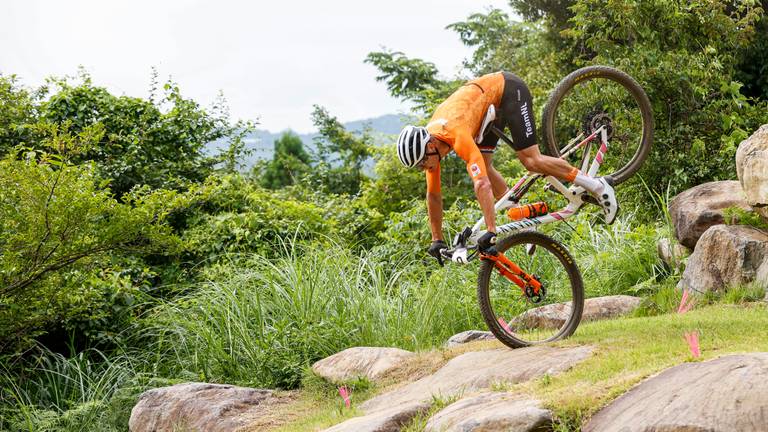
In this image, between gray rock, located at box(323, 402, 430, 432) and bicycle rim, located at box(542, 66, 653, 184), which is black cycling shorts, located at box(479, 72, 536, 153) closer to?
bicycle rim, located at box(542, 66, 653, 184)

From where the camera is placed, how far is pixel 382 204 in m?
17.7

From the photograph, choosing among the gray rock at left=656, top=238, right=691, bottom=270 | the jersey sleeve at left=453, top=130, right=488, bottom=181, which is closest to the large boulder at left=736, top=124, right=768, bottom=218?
the gray rock at left=656, top=238, right=691, bottom=270

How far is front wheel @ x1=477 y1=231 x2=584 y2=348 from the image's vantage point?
24.1 feet

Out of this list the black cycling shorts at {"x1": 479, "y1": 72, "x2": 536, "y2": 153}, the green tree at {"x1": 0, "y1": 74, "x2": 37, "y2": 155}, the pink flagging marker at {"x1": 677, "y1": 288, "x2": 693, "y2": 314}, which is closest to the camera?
the black cycling shorts at {"x1": 479, "y1": 72, "x2": 536, "y2": 153}

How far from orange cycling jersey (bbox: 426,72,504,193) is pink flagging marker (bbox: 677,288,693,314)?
265 cm

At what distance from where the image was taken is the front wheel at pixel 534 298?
7348 mm

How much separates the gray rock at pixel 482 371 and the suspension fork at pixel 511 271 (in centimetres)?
58

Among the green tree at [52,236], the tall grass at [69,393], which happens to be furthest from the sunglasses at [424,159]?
the tall grass at [69,393]

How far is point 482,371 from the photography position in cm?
706

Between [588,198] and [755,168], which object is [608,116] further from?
[755,168]

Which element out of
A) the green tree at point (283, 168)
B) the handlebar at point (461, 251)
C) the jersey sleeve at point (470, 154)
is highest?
the green tree at point (283, 168)

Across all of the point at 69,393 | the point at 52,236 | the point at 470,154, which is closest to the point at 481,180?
the point at 470,154

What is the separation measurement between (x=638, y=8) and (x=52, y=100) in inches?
382

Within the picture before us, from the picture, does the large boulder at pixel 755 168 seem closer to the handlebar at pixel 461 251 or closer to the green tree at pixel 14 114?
the handlebar at pixel 461 251
